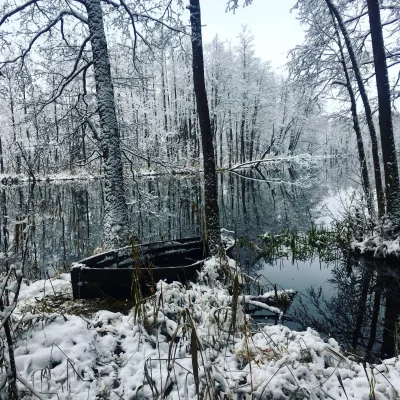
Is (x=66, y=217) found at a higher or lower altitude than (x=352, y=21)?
lower

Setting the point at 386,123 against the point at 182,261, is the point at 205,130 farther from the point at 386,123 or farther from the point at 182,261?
the point at 386,123

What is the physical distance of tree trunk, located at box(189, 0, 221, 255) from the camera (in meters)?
6.59

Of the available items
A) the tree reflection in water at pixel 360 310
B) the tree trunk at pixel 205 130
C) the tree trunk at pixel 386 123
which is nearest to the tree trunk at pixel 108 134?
the tree trunk at pixel 205 130

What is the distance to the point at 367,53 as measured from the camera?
11414 millimetres

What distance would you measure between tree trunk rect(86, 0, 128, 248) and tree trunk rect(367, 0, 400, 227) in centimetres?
608

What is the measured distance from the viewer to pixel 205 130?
6.65 m

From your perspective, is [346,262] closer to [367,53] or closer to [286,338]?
[286,338]

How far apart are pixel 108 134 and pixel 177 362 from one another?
5.66 metres

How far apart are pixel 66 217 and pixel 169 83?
31.0 meters

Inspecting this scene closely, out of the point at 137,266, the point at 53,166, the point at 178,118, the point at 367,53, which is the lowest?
the point at 137,266

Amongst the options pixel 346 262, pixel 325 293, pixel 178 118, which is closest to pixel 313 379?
pixel 325 293

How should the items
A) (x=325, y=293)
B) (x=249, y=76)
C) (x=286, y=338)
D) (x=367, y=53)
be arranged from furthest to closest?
(x=249, y=76) → (x=367, y=53) → (x=325, y=293) → (x=286, y=338)

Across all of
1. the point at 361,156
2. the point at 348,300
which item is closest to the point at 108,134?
the point at 348,300

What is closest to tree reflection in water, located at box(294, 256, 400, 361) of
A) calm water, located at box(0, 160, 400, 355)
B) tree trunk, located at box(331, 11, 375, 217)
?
calm water, located at box(0, 160, 400, 355)
